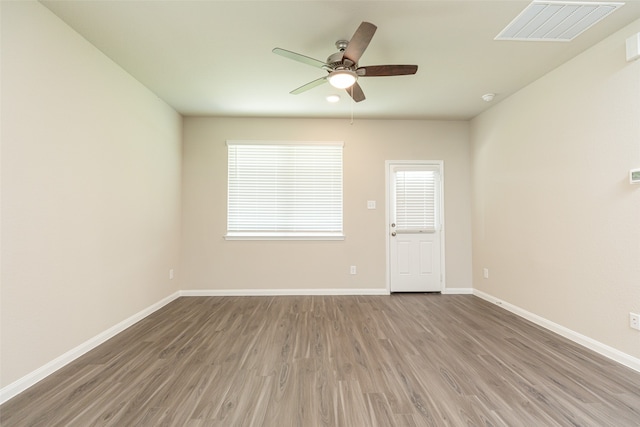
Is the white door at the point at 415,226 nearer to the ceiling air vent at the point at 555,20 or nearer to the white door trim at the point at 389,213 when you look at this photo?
A: the white door trim at the point at 389,213

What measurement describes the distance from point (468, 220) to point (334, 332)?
9.66 feet

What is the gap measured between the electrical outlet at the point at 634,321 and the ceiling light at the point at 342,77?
290 cm

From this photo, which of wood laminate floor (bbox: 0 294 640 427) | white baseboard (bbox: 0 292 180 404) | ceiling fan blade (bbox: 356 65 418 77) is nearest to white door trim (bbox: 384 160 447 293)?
wood laminate floor (bbox: 0 294 640 427)

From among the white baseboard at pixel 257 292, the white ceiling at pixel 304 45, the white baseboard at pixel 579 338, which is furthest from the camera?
the white baseboard at pixel 257 292

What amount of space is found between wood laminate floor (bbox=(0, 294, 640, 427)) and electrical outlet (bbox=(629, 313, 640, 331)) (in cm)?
36

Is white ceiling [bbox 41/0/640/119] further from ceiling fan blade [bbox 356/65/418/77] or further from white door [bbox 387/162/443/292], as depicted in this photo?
white door [bbox 387/162/443/292]

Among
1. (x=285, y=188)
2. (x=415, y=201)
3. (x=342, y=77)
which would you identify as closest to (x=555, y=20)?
(x=342, y=77)

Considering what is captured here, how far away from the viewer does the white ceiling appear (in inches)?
80.4

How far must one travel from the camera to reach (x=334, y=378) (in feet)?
6.63

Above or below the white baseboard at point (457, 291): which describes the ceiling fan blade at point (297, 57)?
above

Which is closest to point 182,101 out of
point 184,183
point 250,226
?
point 184,183

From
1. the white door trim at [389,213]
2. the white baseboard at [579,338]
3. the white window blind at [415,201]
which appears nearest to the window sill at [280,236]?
the white door trim at [389,213]

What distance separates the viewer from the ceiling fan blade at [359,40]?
1.85m

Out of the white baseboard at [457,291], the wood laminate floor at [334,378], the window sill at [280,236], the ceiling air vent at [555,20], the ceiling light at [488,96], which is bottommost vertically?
the wood laminate floor at [334,378]
